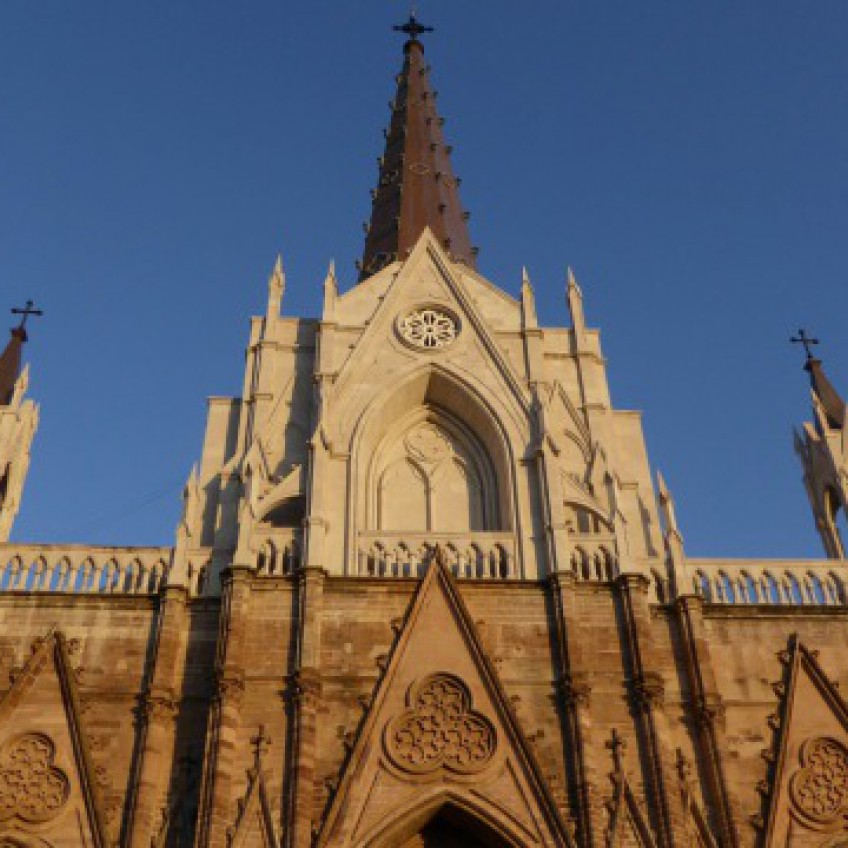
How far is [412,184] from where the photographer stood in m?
29.3

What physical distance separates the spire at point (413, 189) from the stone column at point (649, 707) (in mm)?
11810

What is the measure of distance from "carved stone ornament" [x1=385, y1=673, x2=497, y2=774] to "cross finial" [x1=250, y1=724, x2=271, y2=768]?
168 centimetres

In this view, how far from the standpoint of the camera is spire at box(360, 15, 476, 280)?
2720cm

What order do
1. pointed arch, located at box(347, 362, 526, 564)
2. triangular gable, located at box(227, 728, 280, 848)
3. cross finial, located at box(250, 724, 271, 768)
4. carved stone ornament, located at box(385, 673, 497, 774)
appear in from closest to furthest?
triangular gable, located at box(227, 728, 280, 848) < cross finial, located at box(250, 724, 271, 768) < carved stone ornament, located at box(385, 673, 497, 774) < pointed arch, located at box(347, 362, 526, 564)

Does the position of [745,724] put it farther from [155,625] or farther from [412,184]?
[412,184]

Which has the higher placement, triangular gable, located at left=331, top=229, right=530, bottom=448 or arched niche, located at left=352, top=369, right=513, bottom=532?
triangular gable, located at left=331, top=229, right=530, bottom=448

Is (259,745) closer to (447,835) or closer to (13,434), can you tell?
(447,835)

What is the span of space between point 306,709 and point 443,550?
3727 mm

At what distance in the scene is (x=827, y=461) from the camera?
20.0 meters

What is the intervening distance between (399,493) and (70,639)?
6.53 m

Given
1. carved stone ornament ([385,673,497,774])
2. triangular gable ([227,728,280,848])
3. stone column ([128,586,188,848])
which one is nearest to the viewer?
triangular gable ([227,728,280,848])

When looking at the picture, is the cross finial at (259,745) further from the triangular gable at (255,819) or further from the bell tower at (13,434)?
the bell tower at (13,434)

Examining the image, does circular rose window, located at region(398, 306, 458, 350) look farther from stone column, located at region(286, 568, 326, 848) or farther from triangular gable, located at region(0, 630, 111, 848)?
triangular gable, located at region(0, 630, 111, 848)

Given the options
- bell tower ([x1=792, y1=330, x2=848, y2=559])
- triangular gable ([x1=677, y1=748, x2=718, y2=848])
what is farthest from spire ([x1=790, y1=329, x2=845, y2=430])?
triangular gable ([x1=677, y1=748, x2=718, y2=848])
